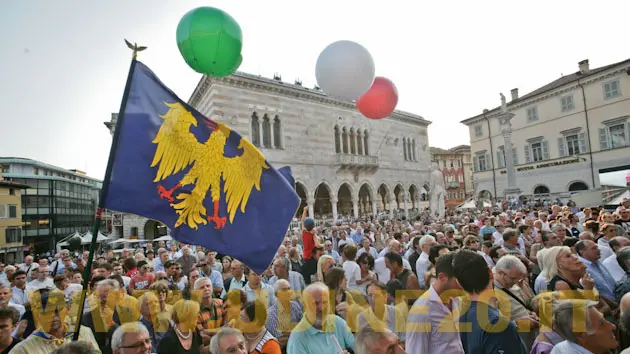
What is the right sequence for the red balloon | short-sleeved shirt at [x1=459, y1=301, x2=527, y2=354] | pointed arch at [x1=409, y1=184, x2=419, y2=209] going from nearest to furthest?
short-sleeved shirt at [x1=459, y1=301, x2=527, y2=354] → the red balloon → pointed arch at [x1=409, y1=184, x2=419, y2=209]

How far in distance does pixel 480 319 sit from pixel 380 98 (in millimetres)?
5087

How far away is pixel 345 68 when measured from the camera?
18.2 feet

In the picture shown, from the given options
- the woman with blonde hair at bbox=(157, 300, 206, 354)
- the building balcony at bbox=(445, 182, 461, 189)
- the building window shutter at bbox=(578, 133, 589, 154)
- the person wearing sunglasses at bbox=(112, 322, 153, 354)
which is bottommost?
the woman with blonde hair at bbox=(157, 300, 206, 354)

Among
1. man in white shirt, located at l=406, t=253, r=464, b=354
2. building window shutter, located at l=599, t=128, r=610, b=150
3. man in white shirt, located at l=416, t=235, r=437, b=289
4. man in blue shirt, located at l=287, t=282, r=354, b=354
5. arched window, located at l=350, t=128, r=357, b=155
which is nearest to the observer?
man in white shirt, located at l=406, t=253, r=464, b=354

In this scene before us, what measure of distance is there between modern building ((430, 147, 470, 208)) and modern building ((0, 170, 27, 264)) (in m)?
55.6

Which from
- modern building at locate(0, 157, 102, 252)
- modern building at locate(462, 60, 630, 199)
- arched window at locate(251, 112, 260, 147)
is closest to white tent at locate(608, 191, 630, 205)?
modern building at locate(462, 60, 630, 199)

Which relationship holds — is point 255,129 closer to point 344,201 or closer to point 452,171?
point 344,201

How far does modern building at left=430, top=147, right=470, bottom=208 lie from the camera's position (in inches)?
2426

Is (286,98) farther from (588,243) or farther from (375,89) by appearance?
(588,243)

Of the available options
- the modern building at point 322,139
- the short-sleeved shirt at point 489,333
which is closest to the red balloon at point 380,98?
the short-sleeved shirt at point 489,333

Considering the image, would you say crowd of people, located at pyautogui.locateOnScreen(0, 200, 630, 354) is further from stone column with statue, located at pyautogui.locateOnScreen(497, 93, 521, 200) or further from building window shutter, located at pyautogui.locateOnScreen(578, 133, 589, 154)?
building window shutter, located at pyautogui.locateOnScreen(578, 133, 589, 154)

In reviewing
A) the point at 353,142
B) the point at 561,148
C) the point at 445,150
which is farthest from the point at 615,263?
the point at 445,150

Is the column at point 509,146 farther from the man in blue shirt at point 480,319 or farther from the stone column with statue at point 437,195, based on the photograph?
the man in blue shirt at point 480,319

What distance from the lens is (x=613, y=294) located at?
401 centimetres
